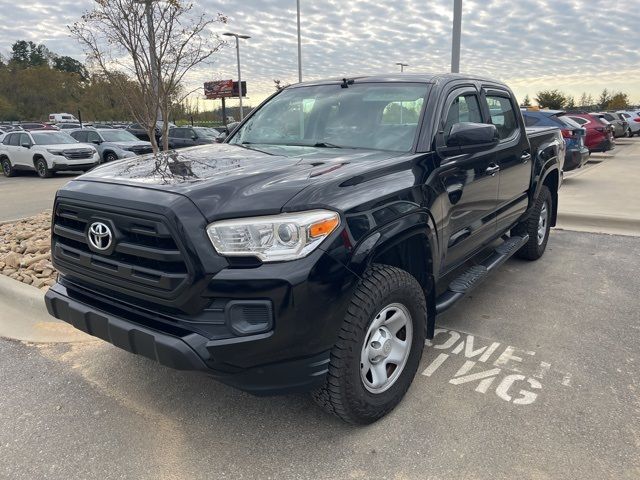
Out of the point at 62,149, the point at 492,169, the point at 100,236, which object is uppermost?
the point at 492,169

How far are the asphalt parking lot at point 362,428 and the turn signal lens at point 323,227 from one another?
113 cm

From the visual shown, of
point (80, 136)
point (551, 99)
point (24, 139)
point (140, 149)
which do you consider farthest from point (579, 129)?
point (551, 99)

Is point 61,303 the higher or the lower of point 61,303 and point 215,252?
the lower

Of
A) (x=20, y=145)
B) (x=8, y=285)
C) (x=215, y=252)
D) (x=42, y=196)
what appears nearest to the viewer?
(x=215, y=252)

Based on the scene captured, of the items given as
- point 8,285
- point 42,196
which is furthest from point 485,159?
point 42,196

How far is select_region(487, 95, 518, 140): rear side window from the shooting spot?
4.30 m

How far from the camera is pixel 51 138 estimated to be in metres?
17.0

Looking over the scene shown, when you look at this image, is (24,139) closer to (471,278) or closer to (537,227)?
(537,227)

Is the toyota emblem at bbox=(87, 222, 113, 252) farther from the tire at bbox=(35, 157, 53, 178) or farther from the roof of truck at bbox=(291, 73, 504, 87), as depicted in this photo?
the tire at bbox=(35, 157, 53, 178)

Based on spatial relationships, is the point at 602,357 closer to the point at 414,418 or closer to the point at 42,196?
the point at 414,418

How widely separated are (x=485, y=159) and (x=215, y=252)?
242cm

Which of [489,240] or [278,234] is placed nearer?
[278,234]

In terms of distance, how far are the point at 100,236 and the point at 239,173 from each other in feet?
2.44

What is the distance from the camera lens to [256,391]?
2.25 metres
